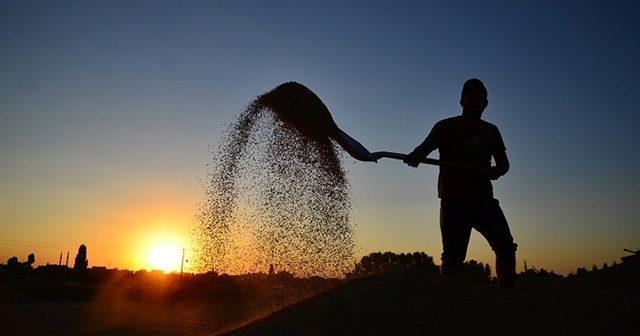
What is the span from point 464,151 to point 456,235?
801 millimetres

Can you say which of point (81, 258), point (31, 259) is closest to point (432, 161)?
point (31, 259)

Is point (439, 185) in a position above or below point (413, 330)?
above

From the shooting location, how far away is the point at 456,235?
4.09 metres

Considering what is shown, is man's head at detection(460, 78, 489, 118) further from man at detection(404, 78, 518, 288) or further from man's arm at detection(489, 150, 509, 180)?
man's arm at detection(489, 150, 509, 180)

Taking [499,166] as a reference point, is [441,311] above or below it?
below

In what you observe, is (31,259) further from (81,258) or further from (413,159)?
(81,258)

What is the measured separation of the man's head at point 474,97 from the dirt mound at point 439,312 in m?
1.66

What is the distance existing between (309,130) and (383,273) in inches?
69.4

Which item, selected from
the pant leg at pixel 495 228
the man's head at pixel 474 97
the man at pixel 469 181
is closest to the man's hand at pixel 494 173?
the man at pixel 469 181

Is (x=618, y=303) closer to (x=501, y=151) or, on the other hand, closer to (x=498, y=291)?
(x=498, y=291)

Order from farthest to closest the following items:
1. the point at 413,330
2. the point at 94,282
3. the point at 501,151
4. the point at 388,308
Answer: the point at 94,282 → the point at 501,151 → the point at 388,308 → the point at 413,330

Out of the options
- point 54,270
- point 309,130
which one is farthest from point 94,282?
point 309,130

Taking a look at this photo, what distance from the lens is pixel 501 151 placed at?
14.7ft

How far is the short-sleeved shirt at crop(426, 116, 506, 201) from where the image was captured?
4160 mm
